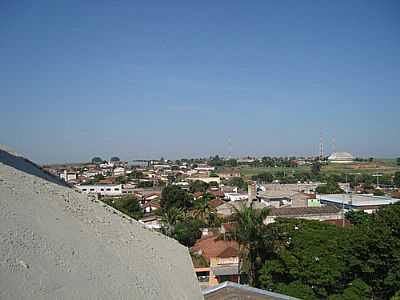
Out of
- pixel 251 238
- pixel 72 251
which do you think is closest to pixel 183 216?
pixel 251 238

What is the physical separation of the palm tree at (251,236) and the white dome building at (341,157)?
143 metres

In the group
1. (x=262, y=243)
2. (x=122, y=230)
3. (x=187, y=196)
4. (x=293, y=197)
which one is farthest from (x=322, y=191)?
(x=122, y=230)

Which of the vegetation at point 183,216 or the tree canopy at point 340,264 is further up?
the tree canopy at point 340,264

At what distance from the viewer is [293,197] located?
148 ft

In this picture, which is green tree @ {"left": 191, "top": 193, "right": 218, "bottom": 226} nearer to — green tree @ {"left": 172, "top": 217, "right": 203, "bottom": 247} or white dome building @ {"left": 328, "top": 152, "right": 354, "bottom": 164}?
green tree @ {"left": 172, "top": 217, "right": 203, "bottom": 247}

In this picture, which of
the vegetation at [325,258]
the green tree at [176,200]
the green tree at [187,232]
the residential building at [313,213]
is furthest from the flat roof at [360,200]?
the vegetation at [325,258]

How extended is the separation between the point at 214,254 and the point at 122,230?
49.0ft

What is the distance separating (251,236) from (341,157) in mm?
152127

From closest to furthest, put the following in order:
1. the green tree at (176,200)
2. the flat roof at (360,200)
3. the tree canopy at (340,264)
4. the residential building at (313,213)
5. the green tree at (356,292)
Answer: the green tree at (356,292) < the tree canopy at (340,264) < the residential building at (313,213) < the green tree at (176,200) < the flat roof at (360,200)

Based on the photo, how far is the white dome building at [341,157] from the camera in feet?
495

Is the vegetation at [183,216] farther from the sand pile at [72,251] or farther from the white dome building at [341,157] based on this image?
the white dome building at [341,157]

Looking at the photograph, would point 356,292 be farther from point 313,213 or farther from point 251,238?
point 313,213

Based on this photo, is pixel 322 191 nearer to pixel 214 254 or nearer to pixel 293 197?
pixel 293 197

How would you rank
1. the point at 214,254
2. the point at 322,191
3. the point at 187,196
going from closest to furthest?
the point at 214,254
the point at 187,196
the point at 322,191
